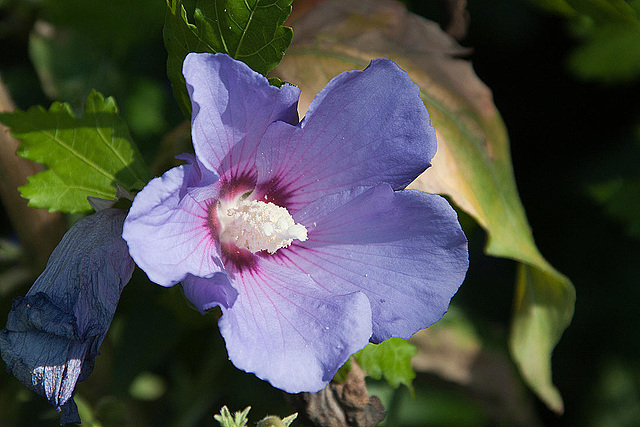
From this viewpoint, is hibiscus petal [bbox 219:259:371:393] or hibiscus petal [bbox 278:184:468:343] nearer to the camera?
hibiscus petal [bbox 219:259:371:393]

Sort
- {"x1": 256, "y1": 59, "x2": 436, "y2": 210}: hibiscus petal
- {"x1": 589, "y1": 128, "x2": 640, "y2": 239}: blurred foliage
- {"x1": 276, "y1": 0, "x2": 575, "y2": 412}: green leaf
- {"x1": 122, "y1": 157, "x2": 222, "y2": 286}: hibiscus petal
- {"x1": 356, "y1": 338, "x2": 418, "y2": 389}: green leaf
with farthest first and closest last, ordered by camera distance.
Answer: {"x1": 589, "y1": 128, "x2": 640, "y2": 239}: blurred foliage, {"x1": 276, "y1": 0, "x2": 575, "y2": 412}: green leaf, {"x1": 356, "y1": 338, "x2": 418, "y2": 389}: green leaf, {"x1": 256, "y1": 59, "x2": 436, "y2": 210}: hibiscus petal, {"x1": 122, "y1": 157, "x2": 222, "y2": 286}: hibiscus petal

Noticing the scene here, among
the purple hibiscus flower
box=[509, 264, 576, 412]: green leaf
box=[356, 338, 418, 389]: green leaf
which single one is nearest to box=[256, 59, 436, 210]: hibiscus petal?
the purple hibiscus flower

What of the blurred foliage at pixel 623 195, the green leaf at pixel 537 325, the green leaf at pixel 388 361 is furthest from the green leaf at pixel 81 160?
the blurred foliage at pixel 623 195

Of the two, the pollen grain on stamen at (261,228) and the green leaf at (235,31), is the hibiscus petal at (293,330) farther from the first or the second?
the green leaf at (235,31)

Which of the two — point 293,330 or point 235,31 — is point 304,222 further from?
point 235,31

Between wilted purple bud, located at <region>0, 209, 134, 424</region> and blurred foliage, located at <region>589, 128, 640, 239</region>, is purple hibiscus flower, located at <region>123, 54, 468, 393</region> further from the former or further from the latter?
blurred foliage, located at <region>589, 128, 640, 239</region>

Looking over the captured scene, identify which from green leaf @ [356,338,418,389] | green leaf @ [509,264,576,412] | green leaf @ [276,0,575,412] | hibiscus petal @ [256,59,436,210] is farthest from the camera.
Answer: green leaf @ [509,264,576,412]

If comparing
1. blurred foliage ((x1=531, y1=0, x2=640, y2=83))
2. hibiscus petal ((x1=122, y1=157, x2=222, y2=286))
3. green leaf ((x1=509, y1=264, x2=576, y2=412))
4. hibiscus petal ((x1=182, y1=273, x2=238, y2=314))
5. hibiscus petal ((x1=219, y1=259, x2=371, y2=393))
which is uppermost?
hibiscus petal ((x1=122, y1=157, x2=222, y2=286))

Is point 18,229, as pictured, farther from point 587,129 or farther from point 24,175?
point 587,129

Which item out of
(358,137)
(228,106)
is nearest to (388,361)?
(358,137)
